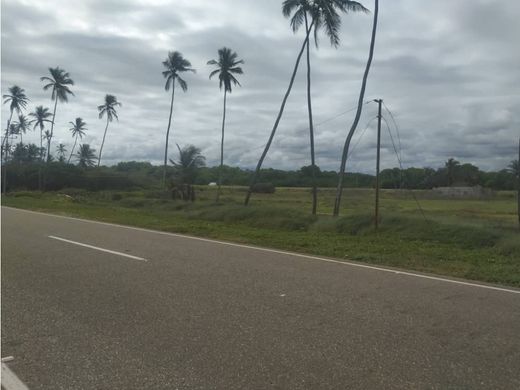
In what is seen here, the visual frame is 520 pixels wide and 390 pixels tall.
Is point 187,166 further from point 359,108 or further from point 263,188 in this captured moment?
point 263,188

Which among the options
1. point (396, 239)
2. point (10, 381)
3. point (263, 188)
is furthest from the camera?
point (263, 188)

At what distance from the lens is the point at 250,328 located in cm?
531

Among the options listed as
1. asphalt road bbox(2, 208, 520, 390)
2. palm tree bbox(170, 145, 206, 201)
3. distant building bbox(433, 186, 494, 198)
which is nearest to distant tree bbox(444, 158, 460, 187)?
distant building bbox(433, 186, 494, 198)

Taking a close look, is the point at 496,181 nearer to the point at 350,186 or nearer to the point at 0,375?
the point at 350,186

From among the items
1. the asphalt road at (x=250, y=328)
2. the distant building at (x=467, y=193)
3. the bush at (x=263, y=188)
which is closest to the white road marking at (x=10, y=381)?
the asphalt road at (x=250, y=328)

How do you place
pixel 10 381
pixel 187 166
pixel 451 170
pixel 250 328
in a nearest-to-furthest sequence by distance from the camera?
1. pixel 10 381
2. pixel 250 328
3. pixel 187 166
4. pixel 451 170

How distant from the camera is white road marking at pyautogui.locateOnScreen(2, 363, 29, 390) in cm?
391

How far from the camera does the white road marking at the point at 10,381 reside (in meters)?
3.91

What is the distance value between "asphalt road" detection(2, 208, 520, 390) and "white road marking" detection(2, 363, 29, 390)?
0.06 m

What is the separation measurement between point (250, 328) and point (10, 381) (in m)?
2.25

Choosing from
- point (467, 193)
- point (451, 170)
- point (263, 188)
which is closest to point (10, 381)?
point (467, 193)

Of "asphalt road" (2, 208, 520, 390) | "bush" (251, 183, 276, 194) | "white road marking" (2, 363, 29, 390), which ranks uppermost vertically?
"bush" (251, 183, 276, 194)

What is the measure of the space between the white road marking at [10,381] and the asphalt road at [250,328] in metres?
0.06

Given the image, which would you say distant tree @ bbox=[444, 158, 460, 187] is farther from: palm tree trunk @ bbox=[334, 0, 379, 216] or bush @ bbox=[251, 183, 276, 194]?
palm tree trunk @ bbox=[334, 0, 379, 216]
